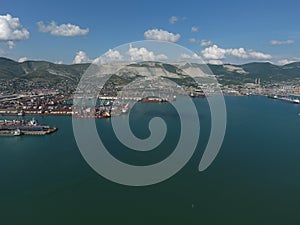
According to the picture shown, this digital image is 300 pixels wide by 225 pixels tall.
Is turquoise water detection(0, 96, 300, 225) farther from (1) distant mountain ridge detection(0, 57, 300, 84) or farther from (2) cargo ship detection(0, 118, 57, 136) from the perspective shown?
(1) distant mountain ridge detection(0, 57, 300, 84)

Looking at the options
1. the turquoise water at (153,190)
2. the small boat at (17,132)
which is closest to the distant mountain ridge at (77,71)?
the small boat at (17,132)

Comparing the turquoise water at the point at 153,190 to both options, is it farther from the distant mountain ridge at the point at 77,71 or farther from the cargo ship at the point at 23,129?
the distant mountain ridge at the point at 77,71

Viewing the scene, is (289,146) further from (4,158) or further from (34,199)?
(4,158)

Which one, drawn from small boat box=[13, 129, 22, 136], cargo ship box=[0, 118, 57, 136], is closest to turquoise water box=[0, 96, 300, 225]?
small boat box=[13, 129, 22, 136]

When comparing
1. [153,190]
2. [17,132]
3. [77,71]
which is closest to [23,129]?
[17,132]

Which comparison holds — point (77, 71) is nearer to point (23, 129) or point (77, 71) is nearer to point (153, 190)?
point (23, 129)

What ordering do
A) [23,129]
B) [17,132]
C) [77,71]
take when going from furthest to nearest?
[77,71] → [23,129] → [17,132]
